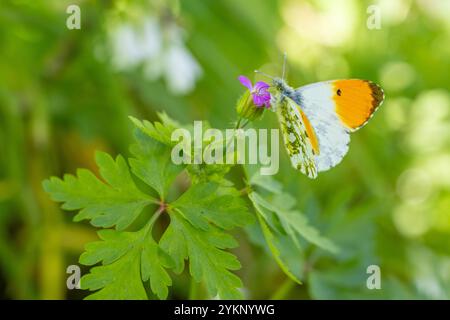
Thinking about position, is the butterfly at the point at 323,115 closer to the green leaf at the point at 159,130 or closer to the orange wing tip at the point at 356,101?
the orange wing tip at the point at 356,101

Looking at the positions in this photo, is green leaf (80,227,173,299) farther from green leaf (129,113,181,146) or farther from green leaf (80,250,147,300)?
green leaf (129,113,181,146)

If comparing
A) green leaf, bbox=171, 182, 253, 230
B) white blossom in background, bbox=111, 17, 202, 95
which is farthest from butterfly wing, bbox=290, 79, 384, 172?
white blossom in background, bbox=111, 17, 202, 95

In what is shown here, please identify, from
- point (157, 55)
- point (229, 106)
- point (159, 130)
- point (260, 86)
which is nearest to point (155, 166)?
point (159, 130)

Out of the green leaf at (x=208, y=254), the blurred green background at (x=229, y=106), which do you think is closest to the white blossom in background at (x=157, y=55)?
the blurred green background at (x=229, y=106)

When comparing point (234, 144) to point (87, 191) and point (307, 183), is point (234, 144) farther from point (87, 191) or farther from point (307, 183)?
point (307, 183)

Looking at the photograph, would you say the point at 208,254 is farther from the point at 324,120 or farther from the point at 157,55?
the point at 157,55

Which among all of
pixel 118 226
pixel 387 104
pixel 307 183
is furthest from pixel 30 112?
pixel 387 104
